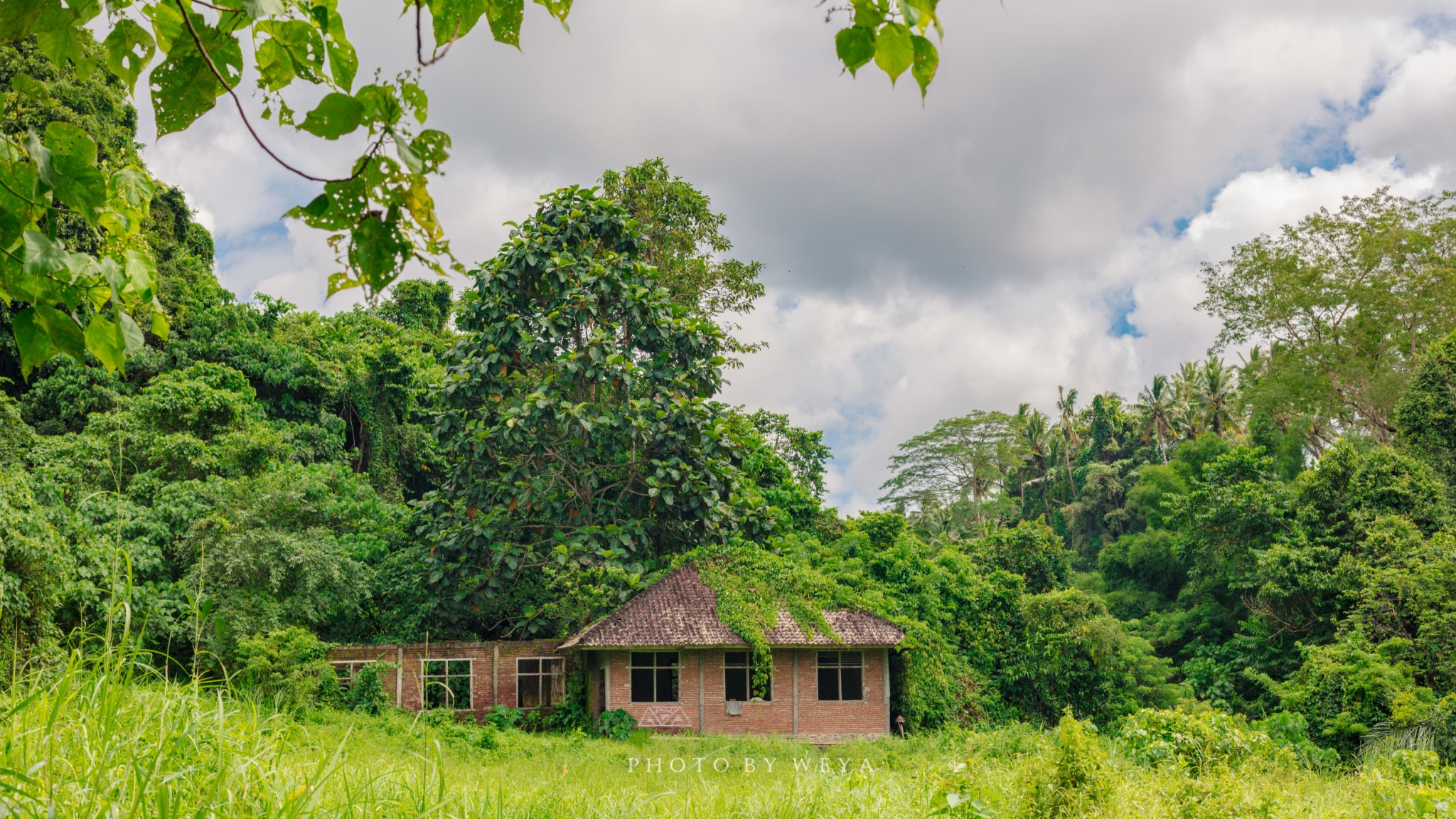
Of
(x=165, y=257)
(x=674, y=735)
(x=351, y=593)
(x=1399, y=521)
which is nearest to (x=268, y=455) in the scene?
(x=351, y=593)

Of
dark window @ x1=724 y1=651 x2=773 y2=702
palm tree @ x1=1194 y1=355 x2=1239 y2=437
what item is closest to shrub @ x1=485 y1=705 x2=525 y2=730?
dark window @ x1=724 y1=651 x2=773 y2=702

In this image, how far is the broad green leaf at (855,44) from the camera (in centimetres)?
143

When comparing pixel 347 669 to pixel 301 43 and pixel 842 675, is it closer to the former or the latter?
pixel 842 675

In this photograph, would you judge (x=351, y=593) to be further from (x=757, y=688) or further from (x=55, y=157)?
(x=55, y=157)

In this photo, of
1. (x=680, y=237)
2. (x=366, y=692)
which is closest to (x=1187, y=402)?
(x=680, y=237)

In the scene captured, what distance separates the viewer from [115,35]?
1886 millimetres

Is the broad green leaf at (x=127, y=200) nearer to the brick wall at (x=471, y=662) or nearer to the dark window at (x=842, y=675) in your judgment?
the brick wall at (x=471, y=662)

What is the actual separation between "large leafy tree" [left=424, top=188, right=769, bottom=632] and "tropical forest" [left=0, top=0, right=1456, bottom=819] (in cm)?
7

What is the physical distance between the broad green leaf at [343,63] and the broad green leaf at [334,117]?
24 centimetres

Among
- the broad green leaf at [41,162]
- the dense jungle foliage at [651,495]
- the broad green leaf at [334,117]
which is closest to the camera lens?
the broad green leaf at [334,117]

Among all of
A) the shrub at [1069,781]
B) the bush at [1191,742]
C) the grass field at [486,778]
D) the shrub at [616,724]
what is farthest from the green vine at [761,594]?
the shrub at [1069,781]

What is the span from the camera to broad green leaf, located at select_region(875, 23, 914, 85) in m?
1.39

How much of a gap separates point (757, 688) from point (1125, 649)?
646cm

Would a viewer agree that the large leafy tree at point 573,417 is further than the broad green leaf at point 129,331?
Yes
